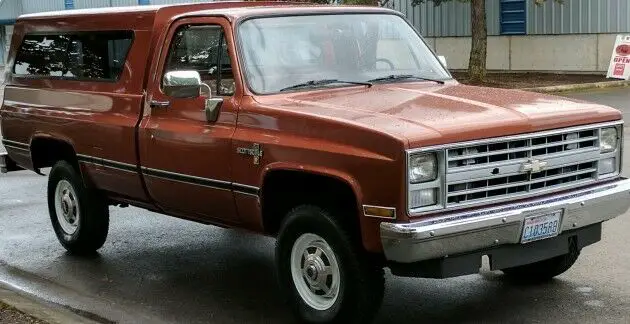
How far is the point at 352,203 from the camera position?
562 cm

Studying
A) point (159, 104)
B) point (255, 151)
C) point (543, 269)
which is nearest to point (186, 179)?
point (159, 104)

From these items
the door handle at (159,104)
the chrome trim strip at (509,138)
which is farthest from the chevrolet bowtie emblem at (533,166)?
the door handle at (159,104)

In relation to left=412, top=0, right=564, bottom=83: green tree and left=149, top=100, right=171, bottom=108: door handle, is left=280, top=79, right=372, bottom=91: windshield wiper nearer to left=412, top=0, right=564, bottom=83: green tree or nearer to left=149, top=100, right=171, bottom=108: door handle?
left=149, top=100, right=171, bottom=108: door handle

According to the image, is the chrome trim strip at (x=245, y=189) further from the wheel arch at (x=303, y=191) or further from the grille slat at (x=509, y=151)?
the grille slat at (x=509, y=151)

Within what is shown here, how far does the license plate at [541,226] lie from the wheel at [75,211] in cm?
399

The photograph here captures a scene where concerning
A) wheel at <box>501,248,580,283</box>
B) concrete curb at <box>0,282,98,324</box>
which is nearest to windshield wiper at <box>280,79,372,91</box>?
wheel at <box>501,248,580,283</box>

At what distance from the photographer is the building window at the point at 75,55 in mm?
7699

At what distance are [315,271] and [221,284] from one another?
5.27 feet

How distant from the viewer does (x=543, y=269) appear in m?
6.69

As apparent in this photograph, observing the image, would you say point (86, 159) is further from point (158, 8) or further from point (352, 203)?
point (352, 203)

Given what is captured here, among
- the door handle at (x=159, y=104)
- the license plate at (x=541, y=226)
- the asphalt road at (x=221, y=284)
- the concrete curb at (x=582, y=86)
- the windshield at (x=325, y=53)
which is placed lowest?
the asphalt road at (x=221, y=284)

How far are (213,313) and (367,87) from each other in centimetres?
181

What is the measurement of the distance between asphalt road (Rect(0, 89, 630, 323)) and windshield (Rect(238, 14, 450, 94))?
58.4 inches

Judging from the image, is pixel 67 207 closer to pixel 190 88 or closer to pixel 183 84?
pixel 190 88
